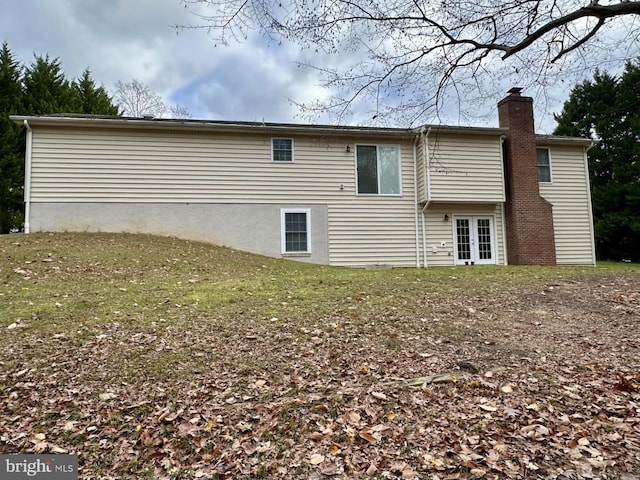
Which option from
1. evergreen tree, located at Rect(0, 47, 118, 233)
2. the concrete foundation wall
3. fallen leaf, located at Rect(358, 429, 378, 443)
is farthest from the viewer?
evergreen tree, located at Rect(0, 47, 118, 233)

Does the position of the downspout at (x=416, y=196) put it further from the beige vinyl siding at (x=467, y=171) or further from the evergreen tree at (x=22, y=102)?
the evergreen tree at (x=22, y=102)

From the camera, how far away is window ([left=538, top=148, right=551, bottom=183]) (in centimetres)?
1532

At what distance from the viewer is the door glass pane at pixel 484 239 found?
576 inches

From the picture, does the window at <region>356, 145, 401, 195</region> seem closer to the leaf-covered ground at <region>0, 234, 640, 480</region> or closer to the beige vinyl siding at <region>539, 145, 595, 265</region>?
the beige vinyl siding at <region>539, 145, 595, 265</region>

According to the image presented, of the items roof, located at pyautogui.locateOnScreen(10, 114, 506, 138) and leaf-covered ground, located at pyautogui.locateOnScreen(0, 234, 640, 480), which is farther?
roof, located at pyautogui.locateOnScreen(10, 114, 506, 138)

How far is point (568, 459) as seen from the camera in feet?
8.59

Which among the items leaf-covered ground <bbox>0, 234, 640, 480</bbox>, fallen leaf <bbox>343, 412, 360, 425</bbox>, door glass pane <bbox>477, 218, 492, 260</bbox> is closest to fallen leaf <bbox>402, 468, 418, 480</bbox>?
leaf-covered ground <bbox>0, 234, 640, 480</bbox>

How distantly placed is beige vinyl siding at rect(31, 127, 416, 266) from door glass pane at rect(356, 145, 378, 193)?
23 cm

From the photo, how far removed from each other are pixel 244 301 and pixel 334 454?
12.1 feet

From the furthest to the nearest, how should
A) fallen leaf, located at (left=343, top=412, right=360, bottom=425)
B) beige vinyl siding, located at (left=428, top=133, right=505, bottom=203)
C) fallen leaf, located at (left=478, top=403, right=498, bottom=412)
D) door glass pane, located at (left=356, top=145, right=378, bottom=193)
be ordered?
door glass pane, located at (left=356, top=145, right=378, bottom=193), beige vinyl siding, located at (left=428, top=133, right=505, bottom=203), fallen leaf, located at (left=478, top=403, right=498, bottom=412), fallen leaf, located at (left=343, top=412, right=360, bottom=425)

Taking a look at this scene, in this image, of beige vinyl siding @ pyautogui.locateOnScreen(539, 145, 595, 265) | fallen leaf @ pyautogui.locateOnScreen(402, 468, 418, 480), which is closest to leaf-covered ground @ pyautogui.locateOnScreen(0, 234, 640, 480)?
fallen leaf @ pyautogui.locateOnScreen(402, 468, 418, 480)

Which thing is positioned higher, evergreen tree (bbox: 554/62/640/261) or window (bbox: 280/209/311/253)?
evergreen tree (bbox: 554/62/640/261)

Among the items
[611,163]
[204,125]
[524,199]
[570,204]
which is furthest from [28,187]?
[611,163]

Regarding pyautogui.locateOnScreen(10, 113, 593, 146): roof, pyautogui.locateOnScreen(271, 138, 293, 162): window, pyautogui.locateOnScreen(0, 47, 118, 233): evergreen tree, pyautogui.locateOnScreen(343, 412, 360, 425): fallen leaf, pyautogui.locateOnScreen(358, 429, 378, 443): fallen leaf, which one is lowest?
pyautogui.locateOnScreen(358, 429, 378, 443): fallen leaf
